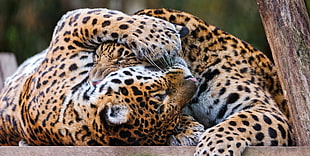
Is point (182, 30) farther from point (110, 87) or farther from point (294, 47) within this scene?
point (294, 47)

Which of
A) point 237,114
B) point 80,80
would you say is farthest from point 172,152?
point 80,80

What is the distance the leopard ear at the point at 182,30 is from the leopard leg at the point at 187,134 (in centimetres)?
55

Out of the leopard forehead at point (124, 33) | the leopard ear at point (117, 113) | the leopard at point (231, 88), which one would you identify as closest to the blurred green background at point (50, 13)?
the leopard at point (231, 88)

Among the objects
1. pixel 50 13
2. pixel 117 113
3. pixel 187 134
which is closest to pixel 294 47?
pixel 187 134

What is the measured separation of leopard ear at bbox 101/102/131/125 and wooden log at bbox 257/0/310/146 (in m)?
0.81

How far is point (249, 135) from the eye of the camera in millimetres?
3215

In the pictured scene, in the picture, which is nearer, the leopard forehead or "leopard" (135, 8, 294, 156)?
"leopard" (135, 8, 294, 156)

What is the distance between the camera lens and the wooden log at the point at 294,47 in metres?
2.97

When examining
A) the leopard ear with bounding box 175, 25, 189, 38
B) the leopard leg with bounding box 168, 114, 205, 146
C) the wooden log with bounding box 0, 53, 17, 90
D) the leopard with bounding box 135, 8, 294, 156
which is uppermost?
the leopard ear with bounding box 175, 25, 189, 38

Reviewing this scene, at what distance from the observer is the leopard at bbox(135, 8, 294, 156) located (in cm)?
328

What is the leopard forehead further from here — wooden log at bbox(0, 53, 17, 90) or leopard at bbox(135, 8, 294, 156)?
wooden log at bbox(0, 53, 17, 90)

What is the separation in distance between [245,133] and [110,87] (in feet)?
2.40

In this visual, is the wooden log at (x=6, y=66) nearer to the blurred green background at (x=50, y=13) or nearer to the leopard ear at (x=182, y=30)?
the leopard ear at (x=182, y=30)

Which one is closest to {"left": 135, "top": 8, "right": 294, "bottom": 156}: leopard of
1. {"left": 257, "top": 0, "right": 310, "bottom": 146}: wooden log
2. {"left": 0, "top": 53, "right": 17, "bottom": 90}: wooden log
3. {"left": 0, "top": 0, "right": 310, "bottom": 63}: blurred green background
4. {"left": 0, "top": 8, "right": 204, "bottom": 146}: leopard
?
{"left": 0, "top": 8, "right": 204, "bottom": 146}: leopard
